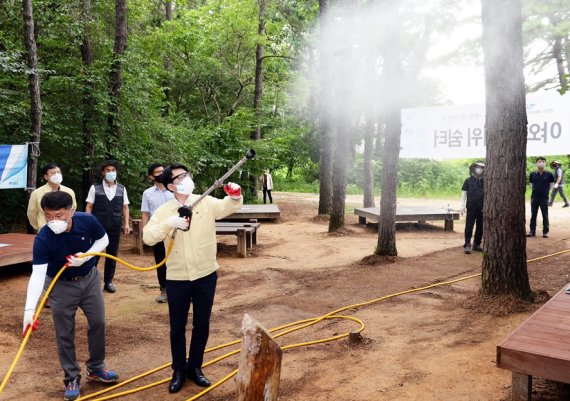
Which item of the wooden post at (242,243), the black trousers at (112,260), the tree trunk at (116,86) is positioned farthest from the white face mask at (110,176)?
the tree trunk at (116,86)

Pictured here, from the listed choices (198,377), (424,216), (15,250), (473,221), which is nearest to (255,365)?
(198,377)

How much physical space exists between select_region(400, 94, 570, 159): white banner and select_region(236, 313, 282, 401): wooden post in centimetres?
925

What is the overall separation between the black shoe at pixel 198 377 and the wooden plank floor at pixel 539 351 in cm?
212

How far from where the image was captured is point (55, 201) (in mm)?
3561

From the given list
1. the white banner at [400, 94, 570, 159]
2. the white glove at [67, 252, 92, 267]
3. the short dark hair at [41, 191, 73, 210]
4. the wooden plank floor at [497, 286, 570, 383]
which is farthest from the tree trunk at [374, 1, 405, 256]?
the short dark hair at [41, 191, 73, 210]

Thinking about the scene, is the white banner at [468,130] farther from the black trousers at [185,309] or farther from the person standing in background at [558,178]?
the black trousers at [185,309]

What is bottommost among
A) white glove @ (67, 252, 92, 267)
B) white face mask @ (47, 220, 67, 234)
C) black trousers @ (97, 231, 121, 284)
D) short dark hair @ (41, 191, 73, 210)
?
black trousers @ (97, 231, 121, 284)

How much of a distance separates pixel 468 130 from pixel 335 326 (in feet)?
28.3

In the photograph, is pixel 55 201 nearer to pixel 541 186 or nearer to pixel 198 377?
pixel 198 377

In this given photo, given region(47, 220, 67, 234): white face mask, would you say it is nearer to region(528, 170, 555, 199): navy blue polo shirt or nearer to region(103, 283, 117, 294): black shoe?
region(103, 283, 117, 294): black shoe

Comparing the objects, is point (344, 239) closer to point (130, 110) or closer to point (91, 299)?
point (130, 110)

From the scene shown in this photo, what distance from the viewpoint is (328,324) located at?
215 inches

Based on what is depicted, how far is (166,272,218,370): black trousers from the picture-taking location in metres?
3.82

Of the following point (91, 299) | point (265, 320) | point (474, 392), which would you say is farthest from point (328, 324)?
point (91, 299)
